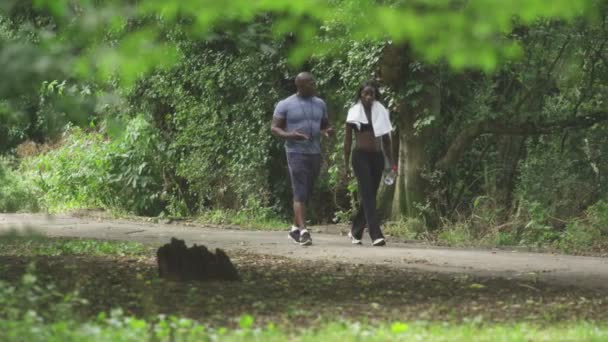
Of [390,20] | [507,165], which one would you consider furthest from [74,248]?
[390,20]

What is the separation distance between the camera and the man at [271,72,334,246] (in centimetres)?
1418

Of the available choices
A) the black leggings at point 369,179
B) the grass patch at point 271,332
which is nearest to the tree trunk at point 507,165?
the black leggings at point 369,179

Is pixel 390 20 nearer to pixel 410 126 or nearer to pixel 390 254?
pixel 390 254

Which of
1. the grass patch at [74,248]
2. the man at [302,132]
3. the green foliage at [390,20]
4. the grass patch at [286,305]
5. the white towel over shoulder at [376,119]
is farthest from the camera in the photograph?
the man at [302,132]

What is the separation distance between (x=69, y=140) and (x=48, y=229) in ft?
25.7

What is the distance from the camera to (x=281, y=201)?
20781 mm

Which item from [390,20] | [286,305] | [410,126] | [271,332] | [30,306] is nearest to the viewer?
[390,20]

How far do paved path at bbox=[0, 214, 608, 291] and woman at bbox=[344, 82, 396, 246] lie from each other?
0.45 meters

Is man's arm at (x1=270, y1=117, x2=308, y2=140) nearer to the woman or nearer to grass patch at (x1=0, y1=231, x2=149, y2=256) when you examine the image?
the woman

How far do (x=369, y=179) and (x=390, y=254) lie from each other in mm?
1512

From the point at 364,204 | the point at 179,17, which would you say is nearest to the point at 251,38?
the point at 179,17

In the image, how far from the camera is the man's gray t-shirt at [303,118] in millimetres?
14188

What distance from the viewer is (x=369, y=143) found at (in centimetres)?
1420

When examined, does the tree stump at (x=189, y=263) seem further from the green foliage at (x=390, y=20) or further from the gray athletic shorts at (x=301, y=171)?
the gray athletic shorts at (x=301, y=171)
